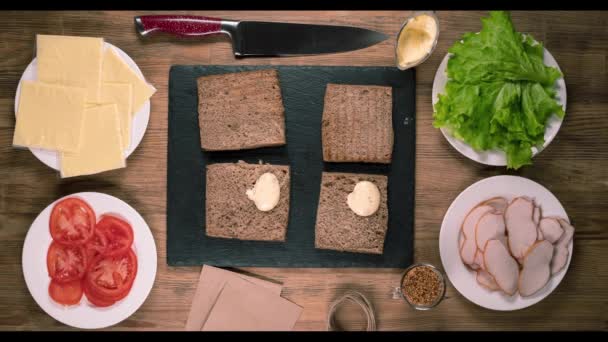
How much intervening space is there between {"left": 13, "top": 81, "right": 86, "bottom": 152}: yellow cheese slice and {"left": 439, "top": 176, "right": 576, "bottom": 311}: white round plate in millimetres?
1799

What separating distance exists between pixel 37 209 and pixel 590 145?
2719 mm

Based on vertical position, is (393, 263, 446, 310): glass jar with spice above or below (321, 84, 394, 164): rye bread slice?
below

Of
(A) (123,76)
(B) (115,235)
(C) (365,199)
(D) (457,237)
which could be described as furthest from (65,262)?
(D) (457,237)

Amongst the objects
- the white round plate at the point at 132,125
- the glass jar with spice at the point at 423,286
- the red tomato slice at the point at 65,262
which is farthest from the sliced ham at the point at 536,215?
the red tomato slice at the point at 65,262

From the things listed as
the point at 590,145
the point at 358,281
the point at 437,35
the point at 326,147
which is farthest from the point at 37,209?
the point at 590,145

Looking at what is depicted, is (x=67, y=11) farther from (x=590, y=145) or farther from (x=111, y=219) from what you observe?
(x=590, y=145)

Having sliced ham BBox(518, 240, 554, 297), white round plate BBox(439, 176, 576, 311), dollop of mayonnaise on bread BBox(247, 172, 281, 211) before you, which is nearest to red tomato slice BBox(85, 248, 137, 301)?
dollop of mayonnaise on bread BBox(247, 172, 281, 211)

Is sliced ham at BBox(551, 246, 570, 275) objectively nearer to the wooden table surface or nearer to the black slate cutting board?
the wooden table surface

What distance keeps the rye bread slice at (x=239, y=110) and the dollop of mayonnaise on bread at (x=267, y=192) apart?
16cm

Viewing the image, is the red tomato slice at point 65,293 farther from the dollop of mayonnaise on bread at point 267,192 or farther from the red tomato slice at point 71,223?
the dollop of mayonnaise on bread at point 267,192

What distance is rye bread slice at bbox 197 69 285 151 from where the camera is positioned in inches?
102

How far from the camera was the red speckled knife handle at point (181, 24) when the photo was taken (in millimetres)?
2564

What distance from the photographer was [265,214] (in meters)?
2.59

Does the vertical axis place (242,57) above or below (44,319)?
above
